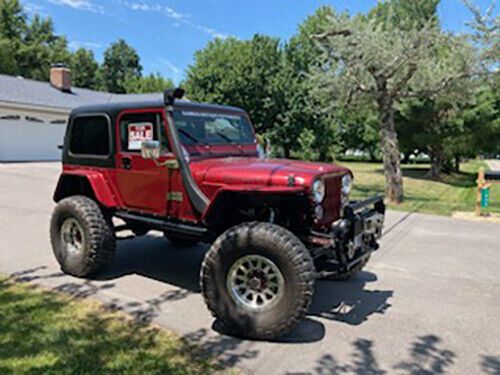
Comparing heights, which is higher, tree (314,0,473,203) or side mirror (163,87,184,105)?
tree (314,0,473,203)

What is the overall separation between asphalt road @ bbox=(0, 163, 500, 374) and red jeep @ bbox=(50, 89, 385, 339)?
31 centimetres

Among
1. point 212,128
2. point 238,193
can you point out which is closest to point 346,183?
point 238,193

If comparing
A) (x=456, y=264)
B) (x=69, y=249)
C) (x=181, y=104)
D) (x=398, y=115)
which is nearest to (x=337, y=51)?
(x=456, y=264)

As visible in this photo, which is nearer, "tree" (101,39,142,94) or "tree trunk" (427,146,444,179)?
"tree trunk" (427,146,444,179)

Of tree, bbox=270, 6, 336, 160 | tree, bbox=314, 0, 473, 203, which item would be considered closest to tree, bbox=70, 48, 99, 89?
tree, bbox=270, 6, 336, 160

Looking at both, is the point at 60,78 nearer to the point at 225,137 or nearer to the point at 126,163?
the point at 126,163

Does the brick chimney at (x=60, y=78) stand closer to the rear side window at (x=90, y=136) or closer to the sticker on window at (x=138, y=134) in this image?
the rear side window at (x=90, y=136)

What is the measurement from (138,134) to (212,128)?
83 cm

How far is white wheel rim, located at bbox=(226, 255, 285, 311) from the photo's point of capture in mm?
3838

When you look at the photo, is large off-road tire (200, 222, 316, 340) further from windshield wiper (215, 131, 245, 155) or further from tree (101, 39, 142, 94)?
tree (101, 39, 142, 94)

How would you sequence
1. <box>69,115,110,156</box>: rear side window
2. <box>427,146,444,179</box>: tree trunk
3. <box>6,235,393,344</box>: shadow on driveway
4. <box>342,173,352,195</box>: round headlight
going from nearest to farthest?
<box>6,235,393,344</box>: shadow on driveway, <box>342,173,352,195</box>: round headlight, <box>69,115,110,156</box>: rear side window, <box>427,146,444,179</box>: tree trunk

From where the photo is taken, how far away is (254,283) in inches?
155

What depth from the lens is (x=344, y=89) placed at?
13.5 m

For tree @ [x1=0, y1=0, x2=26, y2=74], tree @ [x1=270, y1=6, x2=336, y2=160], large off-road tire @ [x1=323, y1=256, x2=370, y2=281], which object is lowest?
large off-road tire @ [x1=323, y1=256, x2=370, y2=281]
